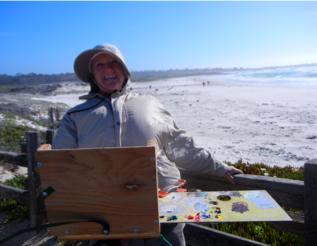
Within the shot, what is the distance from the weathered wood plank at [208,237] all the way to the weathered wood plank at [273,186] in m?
0.48

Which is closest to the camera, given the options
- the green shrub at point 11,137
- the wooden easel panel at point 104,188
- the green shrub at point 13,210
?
the wooden easel panel at point 104,188

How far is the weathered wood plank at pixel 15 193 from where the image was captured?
6075mm

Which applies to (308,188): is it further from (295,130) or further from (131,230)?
(295,130)

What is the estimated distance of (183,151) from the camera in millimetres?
3211

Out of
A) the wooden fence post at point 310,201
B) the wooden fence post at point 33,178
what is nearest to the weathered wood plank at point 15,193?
the wooden fence post at point 33,178

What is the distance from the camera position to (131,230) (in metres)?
2.24

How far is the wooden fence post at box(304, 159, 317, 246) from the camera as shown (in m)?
2.97

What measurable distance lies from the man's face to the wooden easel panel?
957 mm

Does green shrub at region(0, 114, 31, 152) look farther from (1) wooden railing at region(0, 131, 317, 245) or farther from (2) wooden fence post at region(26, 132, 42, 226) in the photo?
(1) wooden railing at region(0, 131, 317, 245)

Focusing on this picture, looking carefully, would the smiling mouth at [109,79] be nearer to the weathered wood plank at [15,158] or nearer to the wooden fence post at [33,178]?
the wooden fence post at [33,178]

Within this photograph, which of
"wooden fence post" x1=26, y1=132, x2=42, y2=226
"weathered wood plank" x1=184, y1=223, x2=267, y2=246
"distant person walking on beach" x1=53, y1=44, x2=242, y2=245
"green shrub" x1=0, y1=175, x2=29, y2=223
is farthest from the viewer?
"green shrub" x1=0, y1=175, x2=29, y2=223

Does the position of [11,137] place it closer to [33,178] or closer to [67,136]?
[33,178]

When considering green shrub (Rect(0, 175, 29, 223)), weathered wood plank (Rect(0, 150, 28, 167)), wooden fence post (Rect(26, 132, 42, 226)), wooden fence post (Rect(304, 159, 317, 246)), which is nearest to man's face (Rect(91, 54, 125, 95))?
wooden fence post (Rect(304, 159, 317, 246))

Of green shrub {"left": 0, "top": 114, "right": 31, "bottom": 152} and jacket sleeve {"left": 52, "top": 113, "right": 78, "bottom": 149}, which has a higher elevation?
jacket sleeve {"left": 52, "top": 113, "right": 78, "bottom": 149}
